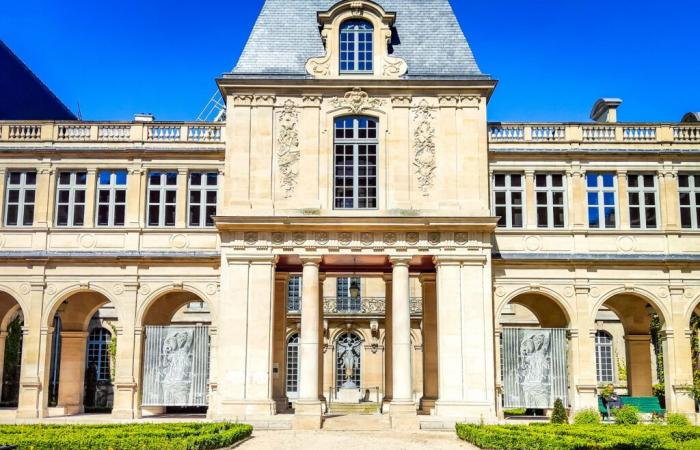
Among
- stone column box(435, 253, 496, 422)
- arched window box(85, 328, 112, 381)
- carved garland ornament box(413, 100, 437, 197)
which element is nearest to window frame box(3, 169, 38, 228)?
arched window box(85, 328, 112, 381)

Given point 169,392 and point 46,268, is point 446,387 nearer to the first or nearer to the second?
point 169,392

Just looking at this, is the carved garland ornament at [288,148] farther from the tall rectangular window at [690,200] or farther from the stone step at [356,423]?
the tall rectangular window at [690,200]

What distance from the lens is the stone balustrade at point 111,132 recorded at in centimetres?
3011

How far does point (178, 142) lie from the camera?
30172mm

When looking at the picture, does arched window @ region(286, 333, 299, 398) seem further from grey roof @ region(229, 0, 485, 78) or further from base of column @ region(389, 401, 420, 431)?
grey roof @ region(229, 0, 485, 78)

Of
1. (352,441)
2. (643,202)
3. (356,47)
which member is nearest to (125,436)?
(352,441)

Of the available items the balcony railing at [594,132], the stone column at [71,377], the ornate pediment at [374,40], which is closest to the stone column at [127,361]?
the stone column at [71,377]

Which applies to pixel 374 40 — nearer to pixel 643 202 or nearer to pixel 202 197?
pixel 202 197

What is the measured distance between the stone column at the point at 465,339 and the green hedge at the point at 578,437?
291cm

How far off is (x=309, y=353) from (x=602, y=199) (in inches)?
500

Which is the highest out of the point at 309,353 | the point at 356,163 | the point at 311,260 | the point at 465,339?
the point at 356,163

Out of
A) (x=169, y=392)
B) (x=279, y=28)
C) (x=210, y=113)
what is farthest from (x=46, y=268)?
(x=210, y=113)

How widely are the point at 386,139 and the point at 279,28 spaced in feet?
19.6

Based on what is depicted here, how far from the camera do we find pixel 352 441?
2116 cm
